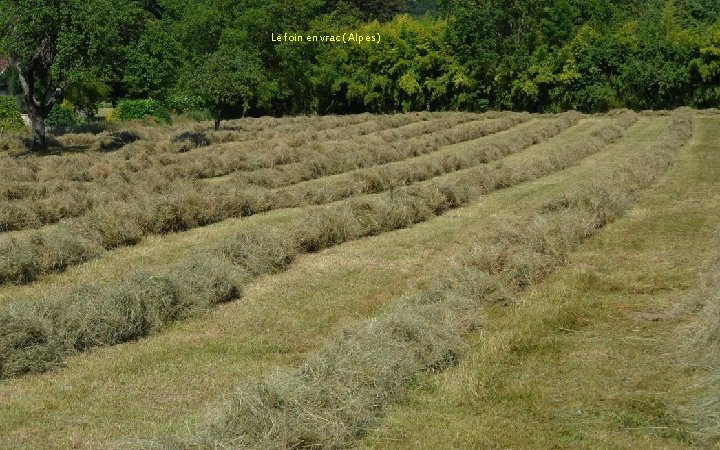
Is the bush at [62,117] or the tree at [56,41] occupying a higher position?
the tree at [56,41]

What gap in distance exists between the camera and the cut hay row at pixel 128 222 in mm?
14062

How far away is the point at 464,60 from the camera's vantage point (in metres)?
66.4

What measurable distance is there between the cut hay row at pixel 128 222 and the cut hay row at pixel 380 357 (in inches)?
269

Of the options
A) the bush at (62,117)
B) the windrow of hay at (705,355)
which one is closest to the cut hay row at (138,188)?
the windrow of hay at (705,355)

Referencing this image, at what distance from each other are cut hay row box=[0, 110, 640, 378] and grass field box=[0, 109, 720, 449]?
37 millimetres

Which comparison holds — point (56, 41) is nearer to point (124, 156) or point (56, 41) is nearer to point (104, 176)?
point (124, 156)

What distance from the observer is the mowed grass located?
759 cm

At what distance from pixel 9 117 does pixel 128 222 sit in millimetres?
32406

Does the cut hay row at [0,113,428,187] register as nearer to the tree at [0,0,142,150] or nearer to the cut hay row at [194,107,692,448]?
the tree at [0,0,142,150]

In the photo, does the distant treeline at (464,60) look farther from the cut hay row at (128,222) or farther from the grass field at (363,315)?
the grass field at (363,315)

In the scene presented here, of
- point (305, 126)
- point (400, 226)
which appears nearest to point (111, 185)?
point (400, 226)

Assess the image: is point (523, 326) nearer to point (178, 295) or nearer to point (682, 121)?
point (178, 295)

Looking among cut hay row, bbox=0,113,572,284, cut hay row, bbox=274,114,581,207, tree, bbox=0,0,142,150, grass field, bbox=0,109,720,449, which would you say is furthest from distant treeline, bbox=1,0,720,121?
grass field, bbox=0,109,720,449

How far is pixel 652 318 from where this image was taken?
11117 mm
